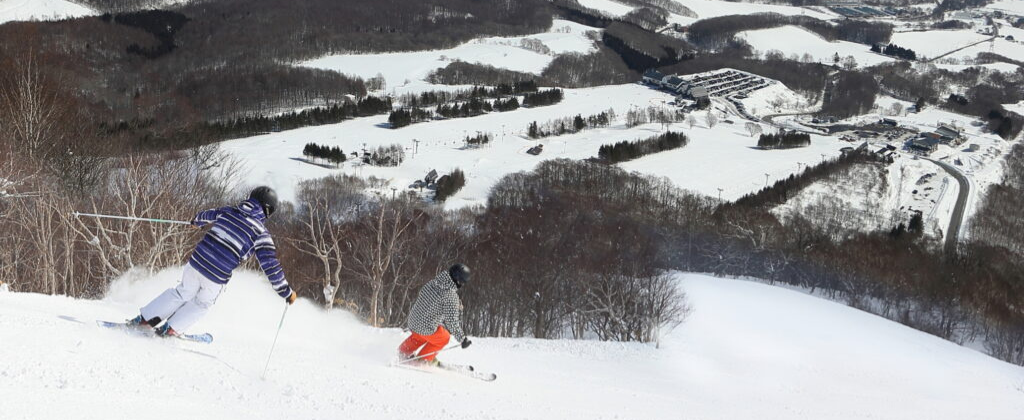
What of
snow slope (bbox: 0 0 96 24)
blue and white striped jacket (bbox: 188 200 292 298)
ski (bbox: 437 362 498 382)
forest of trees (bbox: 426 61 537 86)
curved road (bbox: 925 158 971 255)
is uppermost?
snow slope (bbox: 0 0 96 24)

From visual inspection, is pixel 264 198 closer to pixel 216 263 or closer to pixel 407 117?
pixel 216 263

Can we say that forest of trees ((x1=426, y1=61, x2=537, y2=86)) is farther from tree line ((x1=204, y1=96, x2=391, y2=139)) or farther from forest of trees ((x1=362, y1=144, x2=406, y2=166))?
forest of trees ((x1=362, y1=144, x2=406, y2=166))

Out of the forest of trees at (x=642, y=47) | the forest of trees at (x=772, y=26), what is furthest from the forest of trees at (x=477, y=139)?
the forest of trees at (x=772, y=26)

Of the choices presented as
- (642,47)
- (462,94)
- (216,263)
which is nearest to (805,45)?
(642,47)

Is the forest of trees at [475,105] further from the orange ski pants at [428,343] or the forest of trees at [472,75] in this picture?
the orange ski pants at [428,343]

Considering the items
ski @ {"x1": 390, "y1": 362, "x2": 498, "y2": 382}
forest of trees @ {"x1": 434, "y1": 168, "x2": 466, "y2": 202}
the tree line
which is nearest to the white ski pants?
ski @ {"x1": 390, "y1": 362, "x2": 498, "y2": 382}
